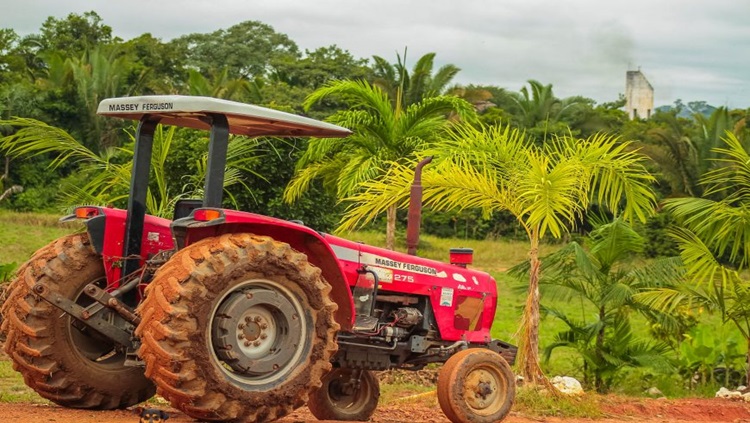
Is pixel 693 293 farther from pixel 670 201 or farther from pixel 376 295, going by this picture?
pixel 376 295

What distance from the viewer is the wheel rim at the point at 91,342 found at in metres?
7.41

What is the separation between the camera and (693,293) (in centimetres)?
1359

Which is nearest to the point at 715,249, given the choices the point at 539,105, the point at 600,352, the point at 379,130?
the point at 600,352

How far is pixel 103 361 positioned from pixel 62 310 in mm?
595

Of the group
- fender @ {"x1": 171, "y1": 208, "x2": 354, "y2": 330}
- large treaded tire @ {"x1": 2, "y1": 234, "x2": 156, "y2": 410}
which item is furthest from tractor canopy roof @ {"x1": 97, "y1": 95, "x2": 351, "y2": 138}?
large treaded tire @ {"x1": 2, "y1": 234, "x2": 156, "y2": 410}

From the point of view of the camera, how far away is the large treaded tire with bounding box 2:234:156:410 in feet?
23.7

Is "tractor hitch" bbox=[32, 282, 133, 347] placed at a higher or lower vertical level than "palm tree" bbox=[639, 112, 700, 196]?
lower

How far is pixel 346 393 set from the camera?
28.9ft

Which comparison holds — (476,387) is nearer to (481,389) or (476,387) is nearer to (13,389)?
(481,389)

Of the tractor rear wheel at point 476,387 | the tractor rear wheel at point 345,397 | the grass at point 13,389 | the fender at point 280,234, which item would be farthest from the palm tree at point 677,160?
the fender at point 280,234

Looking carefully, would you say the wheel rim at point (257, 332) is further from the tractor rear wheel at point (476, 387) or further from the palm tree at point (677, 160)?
the palm tree at point (677, 160)

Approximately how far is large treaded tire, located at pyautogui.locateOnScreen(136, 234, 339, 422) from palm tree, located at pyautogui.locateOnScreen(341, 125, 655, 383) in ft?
16.2

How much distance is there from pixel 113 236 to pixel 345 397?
241 centimetres

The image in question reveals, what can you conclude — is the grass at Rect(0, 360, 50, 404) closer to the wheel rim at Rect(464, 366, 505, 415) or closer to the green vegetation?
the green vegetation
